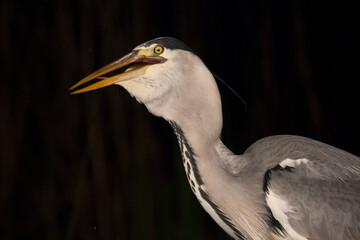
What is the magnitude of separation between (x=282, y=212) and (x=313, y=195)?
11cm

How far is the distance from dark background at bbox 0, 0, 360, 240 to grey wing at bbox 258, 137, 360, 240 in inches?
41.9

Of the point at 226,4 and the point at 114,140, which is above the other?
the point at 226,4

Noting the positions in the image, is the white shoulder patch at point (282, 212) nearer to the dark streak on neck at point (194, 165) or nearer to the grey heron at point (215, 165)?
the grey heron at point (215, 165)

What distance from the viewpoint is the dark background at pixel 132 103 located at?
256 centimetres

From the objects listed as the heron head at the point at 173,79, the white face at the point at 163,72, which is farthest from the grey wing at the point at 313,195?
the white face at the point at 163,72

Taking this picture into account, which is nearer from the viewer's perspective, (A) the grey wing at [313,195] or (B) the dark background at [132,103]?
(A) the grey wing at [313,195]

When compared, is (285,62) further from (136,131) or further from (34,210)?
(34,210)

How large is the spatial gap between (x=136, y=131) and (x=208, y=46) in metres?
0.58

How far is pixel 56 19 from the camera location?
2586mm

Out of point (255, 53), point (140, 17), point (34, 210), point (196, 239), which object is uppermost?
point (140, 17)

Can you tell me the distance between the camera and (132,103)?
2641 millimetres

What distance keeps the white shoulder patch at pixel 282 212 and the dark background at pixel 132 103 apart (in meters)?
1.09

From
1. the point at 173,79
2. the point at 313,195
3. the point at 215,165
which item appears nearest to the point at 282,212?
the point at 313,195

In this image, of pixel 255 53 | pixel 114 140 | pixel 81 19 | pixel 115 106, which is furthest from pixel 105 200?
pixel 255 53
